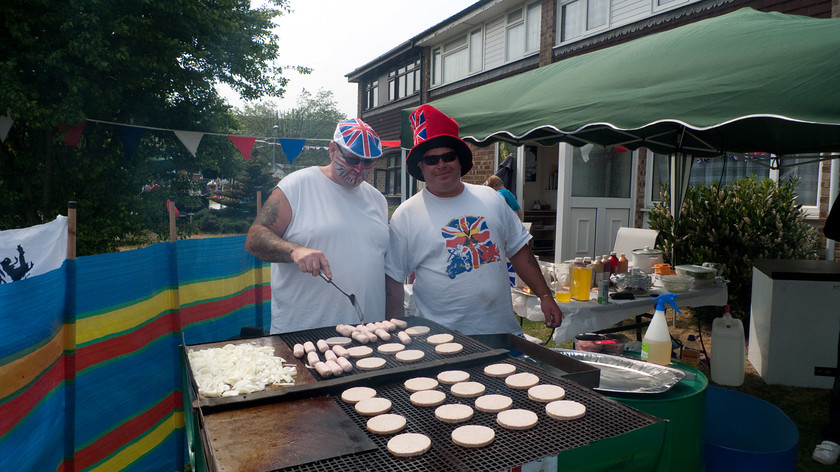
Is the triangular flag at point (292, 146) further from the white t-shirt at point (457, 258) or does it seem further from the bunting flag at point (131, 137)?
the white t-shirt at point (457, 258)

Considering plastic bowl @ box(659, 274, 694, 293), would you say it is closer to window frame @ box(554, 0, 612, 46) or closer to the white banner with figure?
the white banner with figure

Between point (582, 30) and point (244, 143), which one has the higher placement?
point (582, 30)

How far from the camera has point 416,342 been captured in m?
2.34

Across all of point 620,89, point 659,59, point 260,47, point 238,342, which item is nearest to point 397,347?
point 238,342

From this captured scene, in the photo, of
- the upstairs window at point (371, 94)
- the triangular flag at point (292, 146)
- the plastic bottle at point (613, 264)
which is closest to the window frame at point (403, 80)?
the upstairs window at point (371, 94)

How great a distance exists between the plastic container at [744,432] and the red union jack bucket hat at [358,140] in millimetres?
2297

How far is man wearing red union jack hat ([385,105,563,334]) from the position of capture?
2.69 metres

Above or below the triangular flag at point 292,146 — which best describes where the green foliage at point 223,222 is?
below

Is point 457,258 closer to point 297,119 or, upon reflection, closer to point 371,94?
point 371,94

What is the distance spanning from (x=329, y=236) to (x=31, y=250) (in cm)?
244

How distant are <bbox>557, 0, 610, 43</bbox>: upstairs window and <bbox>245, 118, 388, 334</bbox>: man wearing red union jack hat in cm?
946

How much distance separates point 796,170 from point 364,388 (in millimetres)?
8025

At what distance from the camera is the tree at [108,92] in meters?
8.62

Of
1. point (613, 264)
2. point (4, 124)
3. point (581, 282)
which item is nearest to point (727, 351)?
point (613, 264)
